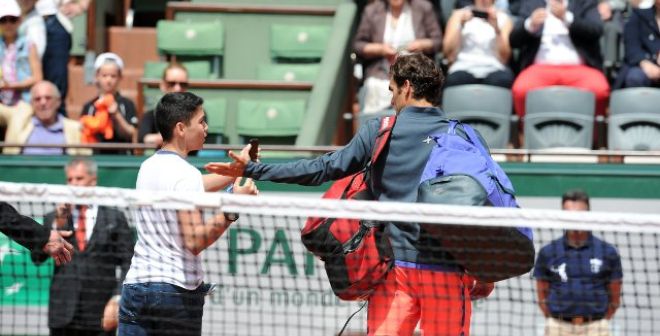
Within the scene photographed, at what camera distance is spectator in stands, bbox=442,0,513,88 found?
1005 cm

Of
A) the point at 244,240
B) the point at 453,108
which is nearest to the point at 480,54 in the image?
the point at 453,108

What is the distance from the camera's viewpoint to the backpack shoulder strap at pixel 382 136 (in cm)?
591

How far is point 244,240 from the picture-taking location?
930cm

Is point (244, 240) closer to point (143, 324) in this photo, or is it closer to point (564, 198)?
point (564, 198)

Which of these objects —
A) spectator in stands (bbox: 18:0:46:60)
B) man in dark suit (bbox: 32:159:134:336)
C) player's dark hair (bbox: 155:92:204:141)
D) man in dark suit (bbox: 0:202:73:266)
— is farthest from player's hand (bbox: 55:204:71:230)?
spectator in stands (bbox: 18:0:46:60)

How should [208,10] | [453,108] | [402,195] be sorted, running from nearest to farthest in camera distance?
[402,195] < [453,108] < [208,10]

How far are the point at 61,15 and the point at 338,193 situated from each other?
561 cm

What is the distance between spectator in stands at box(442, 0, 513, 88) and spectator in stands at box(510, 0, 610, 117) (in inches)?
5.4

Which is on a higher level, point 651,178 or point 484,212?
point 651,178

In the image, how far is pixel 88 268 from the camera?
8281 mm

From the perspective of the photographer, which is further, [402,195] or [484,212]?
[402,195]

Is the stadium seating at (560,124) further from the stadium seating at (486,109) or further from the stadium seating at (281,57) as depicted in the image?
the stadium seating at (281,57)

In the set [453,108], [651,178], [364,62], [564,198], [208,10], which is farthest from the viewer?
[208,10]

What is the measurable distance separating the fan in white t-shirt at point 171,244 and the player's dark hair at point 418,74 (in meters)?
0.95
